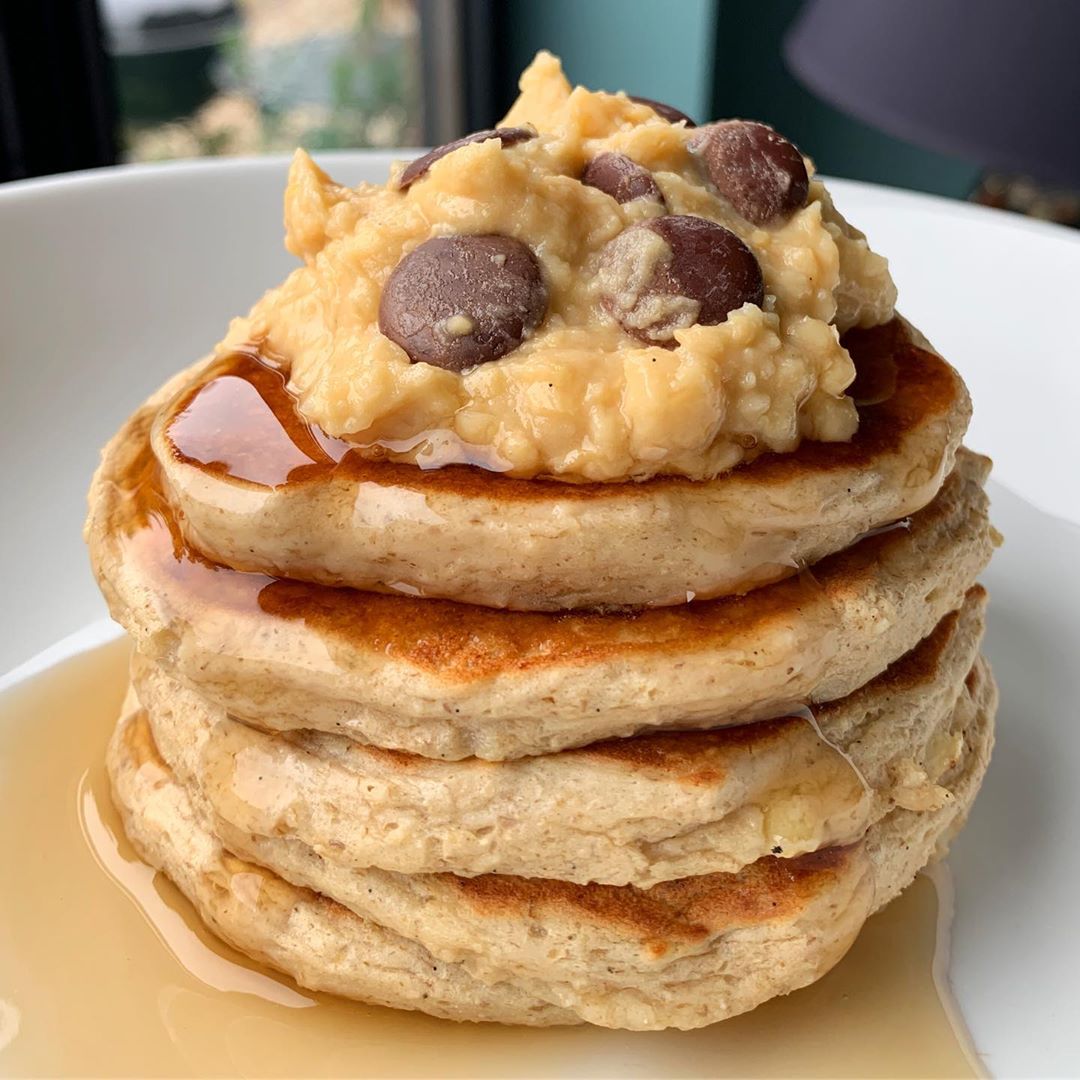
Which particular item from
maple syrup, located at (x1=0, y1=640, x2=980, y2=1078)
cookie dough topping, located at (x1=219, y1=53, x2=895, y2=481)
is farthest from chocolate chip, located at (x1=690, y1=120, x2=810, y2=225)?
maple syrup, located at (x1=0, y1=640, x2=980, y2=1078)

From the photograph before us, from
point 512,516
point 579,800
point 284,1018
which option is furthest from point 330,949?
point 512,516

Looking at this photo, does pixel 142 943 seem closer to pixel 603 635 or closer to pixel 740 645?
pixel 603 635

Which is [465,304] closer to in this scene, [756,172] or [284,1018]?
[756,172]

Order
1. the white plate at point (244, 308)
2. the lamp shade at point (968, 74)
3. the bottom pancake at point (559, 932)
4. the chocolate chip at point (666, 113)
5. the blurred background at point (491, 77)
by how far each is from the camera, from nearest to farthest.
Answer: the bottom pancake at point (559, 932), the chocolate chip at point (666, 113), the white plate at point (244, 308), the lamp shade at point (968, 74), the blurred background at point (491, 77)

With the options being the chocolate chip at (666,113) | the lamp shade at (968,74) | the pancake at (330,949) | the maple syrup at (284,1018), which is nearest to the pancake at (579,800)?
the pancake at (330,949)

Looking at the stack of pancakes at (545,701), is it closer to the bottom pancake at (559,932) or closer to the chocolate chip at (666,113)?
the bottom pancake at (559,932)

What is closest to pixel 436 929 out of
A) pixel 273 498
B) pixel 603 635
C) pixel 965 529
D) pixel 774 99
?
pixel 603 635
